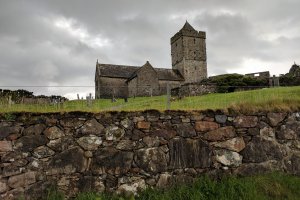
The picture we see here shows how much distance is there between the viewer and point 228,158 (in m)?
7.29

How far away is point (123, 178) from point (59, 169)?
1.46 meters

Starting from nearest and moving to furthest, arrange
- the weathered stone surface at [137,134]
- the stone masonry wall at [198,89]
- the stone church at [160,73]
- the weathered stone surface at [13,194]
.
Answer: the weathered stone surface at [13,194]
the weathered stone surface at [137,134]
the stone masonry wall at [198,89]
the stone church at [160,73]

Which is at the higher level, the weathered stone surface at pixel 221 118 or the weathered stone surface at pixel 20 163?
the weathered stone surface at pixel 221 118

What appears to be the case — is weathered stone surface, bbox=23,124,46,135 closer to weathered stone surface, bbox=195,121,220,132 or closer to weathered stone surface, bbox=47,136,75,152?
weathered stone surface, bbox=47,136,75,152

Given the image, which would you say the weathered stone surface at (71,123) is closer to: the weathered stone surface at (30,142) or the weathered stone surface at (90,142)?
the weathered stone surface at (90,142)

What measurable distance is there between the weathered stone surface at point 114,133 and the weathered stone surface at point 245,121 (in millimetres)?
3028

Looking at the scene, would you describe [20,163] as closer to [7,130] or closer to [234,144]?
[7,130]

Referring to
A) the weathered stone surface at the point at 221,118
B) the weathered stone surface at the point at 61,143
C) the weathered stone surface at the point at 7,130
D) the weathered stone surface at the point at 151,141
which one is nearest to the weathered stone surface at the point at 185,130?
the weathered stone surface at the point at 151,141

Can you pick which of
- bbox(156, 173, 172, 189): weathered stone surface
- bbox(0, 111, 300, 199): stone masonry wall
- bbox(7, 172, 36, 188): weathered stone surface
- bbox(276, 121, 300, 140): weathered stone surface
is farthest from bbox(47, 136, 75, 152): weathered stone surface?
bbox(276, 121, 300, 140): weathered stone surface

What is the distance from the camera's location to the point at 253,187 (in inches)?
254

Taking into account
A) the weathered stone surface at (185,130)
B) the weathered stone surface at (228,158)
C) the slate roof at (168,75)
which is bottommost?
the weathered stone surface at (228,158)

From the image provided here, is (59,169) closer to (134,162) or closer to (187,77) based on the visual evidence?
(134,162)

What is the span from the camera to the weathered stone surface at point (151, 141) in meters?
6.89

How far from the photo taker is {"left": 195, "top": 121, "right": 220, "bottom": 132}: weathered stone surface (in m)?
7.23
